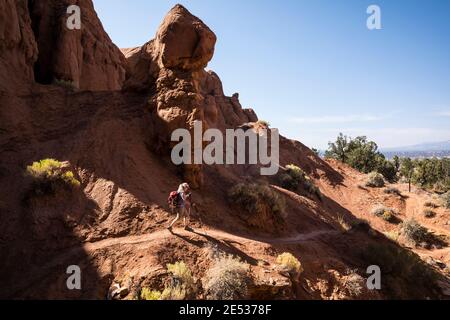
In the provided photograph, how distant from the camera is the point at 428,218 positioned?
25.5 m

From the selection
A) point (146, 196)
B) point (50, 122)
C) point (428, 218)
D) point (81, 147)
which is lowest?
point (428, 218)

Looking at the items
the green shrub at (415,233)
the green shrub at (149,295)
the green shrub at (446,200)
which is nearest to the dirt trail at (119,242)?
the green shrub at (149,295)

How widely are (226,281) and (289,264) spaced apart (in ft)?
8.69

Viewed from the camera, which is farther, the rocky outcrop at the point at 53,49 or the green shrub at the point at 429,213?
the green shrub at the point at 429,213

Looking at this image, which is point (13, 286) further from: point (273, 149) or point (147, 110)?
point (273, 149)

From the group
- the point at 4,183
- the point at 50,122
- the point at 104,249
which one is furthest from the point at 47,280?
the point at 50,122

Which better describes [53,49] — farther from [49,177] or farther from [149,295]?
[149,295]

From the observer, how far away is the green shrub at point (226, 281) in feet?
26.9

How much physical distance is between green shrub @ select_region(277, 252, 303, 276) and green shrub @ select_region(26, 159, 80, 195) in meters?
7.07

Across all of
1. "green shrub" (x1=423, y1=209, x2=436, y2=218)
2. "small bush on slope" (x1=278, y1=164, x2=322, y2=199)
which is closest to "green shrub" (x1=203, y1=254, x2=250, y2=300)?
"small bush on slope" (x1=278, y1=164, x2=322, y2=199)

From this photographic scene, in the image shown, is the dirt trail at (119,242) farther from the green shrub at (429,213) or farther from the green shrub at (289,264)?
the green shrub at (429,213)

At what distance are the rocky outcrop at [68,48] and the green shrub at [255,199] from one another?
10.7 metres

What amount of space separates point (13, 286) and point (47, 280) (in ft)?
2.53

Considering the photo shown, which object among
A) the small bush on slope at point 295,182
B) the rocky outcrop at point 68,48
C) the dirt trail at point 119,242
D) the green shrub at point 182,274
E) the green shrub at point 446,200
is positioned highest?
the rocky outcrop at point 68,48
